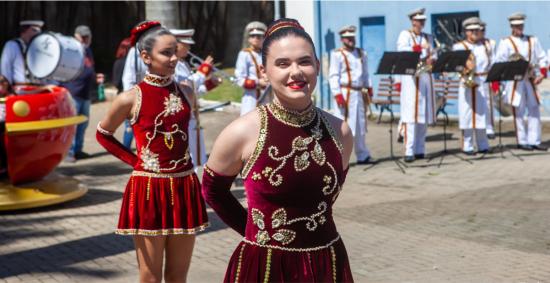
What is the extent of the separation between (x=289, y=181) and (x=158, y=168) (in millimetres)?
2425

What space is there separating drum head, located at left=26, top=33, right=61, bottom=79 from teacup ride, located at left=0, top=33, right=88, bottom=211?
36.3 inches

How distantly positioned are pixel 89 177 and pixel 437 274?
269 inches

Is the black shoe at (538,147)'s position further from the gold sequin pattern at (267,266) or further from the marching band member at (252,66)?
the gold sequin pattern at (267,266)

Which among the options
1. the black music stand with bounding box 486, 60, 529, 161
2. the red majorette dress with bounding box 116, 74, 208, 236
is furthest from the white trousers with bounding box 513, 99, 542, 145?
the red majorette dress with bounding box 116, 74, 208, 236

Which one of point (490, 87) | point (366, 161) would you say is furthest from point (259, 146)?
point (490, 87)

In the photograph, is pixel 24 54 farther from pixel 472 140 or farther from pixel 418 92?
pixel 472 140

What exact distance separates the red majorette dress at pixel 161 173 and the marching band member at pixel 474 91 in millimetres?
8498

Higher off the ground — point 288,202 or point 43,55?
point 43,55

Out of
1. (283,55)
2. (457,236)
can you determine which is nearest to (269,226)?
(283,55)

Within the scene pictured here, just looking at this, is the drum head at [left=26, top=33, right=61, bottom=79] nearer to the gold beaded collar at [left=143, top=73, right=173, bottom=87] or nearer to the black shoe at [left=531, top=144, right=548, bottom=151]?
the gold beaded collar at [left=143, top=73, right=173, bottom=87]

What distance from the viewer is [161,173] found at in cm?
636

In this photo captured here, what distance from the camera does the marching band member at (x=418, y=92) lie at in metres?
14.1

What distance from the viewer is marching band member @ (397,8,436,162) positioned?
14102 millimetres

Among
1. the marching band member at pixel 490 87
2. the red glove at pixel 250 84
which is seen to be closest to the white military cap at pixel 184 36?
the red glove at pixel 250 84
